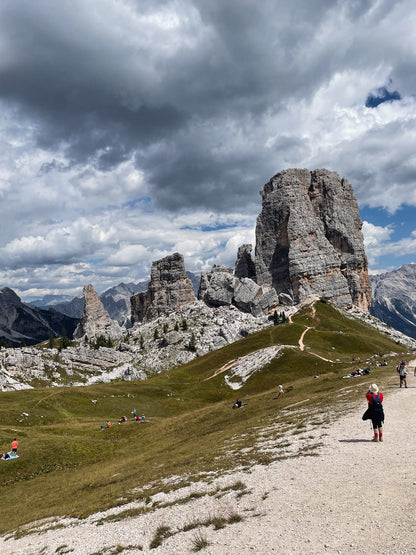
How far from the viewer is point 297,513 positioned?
14641 millimetres

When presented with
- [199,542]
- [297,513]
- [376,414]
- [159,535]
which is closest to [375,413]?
[376,414]

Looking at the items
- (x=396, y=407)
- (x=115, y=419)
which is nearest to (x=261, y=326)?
(x=115, y=419)

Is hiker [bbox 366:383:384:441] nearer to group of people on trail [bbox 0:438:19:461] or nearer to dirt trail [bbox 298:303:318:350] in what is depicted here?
group of people on trail [bbox 0:438:19:461]

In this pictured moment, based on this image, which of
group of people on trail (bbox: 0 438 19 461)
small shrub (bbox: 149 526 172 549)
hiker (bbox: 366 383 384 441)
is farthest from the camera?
group of people on trail (bbox: 0 438 19 461)

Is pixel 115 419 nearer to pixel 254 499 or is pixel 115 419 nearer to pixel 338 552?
pixel 254 499

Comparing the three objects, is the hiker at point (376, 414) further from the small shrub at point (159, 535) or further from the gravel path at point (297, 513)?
the small shrub at point (159, 535)

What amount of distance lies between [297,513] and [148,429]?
57.3m

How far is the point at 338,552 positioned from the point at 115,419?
79179mm

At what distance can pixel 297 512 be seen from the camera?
1473cm

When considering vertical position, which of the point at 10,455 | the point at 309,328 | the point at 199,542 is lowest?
the point at 10,455

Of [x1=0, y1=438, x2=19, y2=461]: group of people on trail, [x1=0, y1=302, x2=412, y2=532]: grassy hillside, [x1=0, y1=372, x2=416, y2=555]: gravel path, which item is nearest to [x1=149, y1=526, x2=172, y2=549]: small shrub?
[x1=0, y1=372, x2=416, y2=555]: gravel path

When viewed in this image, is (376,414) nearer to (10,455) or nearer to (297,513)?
(297,513)

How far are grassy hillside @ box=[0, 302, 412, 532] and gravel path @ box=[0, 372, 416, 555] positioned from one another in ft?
11.3

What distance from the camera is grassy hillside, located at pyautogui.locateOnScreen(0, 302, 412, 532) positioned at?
29609 millimetres
